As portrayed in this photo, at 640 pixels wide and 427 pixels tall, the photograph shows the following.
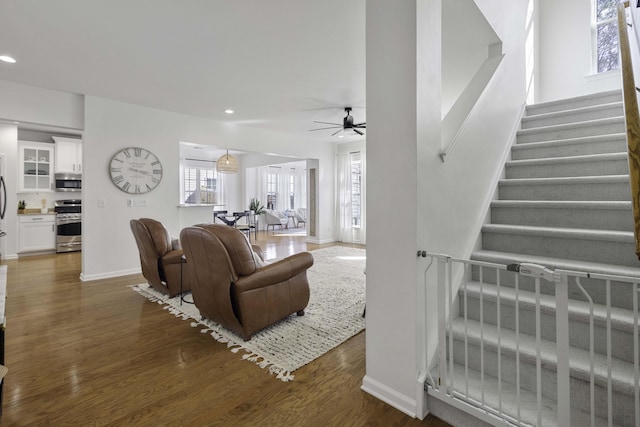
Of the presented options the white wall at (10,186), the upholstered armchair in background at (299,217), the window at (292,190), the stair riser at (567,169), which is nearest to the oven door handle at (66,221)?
the white wall at (10,186)

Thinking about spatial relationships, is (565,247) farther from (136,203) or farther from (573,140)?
(136,203)

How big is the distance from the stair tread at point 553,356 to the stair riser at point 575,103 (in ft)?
8.81

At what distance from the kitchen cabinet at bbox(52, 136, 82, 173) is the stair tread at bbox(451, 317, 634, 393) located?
8.00 meters

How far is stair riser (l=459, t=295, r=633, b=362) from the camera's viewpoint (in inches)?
56.2

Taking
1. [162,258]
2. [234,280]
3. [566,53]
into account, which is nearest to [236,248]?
[234,280]

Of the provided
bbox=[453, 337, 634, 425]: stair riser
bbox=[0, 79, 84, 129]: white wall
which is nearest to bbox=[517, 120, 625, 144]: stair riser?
bbox=[453, 337, 634, 425]: stair riser

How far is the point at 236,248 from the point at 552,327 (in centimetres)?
206

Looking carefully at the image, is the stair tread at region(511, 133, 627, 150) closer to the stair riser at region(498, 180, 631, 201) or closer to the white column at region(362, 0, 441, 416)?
the stair riser at region(498, 180, 631, 201)

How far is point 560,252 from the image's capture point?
1989 millimetres

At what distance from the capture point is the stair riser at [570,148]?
237 centimetres

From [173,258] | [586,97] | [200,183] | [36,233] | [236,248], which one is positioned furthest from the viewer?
[200,183]

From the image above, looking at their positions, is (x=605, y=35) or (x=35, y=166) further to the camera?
(x=35, y=166)

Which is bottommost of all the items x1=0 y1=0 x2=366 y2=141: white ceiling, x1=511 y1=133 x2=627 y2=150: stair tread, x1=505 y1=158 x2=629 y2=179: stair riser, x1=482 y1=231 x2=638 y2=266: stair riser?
x1=482 y1=231 x2=638 y2=266: stair riser

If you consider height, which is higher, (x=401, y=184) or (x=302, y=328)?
(x=401, y=184)
